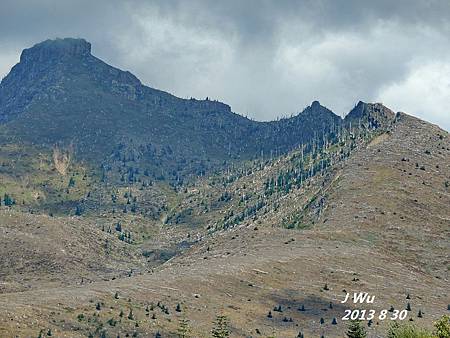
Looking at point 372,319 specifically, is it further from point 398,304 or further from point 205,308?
point 205,308

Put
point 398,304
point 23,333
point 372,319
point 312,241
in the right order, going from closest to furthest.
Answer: point 23,333 < point 372,319 < point 398,304 < point 312,241

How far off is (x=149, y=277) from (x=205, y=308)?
30.0 m

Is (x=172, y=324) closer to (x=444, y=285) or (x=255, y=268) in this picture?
(x=255, y=268)

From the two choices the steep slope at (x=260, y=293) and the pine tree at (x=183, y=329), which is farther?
the steep slope at (x=260, y=293)

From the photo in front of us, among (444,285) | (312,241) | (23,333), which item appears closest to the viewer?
(23,333)

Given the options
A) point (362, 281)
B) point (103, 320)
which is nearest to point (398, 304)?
point (362, 281)

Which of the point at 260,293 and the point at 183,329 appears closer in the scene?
the point at 183,329

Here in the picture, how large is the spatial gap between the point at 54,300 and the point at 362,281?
237 feet

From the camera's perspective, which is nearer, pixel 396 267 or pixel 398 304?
pixel 398 304

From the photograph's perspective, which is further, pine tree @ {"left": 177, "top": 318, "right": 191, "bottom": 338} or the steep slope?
the steep slope

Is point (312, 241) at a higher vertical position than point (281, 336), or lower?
higher

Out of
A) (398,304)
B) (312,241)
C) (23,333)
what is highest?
(312,241)

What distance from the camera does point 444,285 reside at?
179875 mm

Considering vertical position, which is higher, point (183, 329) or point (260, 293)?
point (260, 293)
